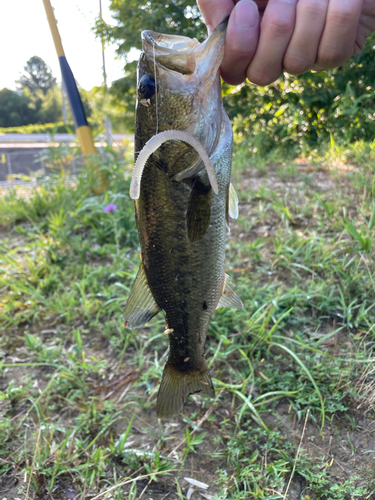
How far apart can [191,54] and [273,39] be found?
39cm

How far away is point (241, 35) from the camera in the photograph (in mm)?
1328

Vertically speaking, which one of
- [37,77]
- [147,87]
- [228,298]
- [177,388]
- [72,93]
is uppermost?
[37,77]

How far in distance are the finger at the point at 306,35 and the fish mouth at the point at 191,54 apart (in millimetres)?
319

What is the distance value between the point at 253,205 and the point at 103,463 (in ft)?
9.71

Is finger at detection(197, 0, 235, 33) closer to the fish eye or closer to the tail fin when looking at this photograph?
the fish eye

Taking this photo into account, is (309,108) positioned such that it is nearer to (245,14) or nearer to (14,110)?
(245,14)

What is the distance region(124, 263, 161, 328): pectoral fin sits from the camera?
142 cm

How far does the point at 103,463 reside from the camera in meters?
1.73

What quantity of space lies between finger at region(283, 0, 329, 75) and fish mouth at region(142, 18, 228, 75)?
0.32 m

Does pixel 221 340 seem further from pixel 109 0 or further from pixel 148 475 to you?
pixel 109 0

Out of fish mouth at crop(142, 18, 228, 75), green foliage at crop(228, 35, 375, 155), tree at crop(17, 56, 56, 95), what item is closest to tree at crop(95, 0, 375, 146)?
green foliage at crop(228, 35, 375, 155)

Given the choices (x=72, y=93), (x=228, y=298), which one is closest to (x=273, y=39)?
(x=228, y=298)

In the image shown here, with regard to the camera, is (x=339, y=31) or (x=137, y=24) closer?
(x=339, y=31)

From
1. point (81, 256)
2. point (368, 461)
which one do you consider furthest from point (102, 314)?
point (368, 461)
